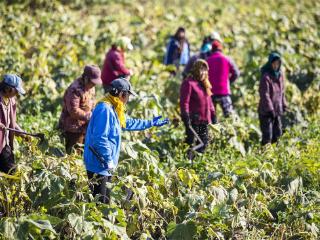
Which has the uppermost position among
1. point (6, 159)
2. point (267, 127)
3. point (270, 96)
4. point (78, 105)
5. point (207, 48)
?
point (207, 48)

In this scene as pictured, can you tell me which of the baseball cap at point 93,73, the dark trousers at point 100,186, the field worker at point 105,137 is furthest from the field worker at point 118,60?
the dark trousers at point 100,186

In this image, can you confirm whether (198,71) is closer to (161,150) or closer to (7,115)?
(161,150)

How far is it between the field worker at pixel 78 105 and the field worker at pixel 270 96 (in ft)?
8.17

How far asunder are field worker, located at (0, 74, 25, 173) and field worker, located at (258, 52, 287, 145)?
3.57 m

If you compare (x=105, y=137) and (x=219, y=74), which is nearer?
(x=105, y=137)

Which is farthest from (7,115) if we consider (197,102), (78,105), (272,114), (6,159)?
(272,114)

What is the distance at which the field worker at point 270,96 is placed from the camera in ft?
31.7

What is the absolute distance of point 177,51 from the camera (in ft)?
41.6

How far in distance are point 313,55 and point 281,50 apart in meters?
0.80

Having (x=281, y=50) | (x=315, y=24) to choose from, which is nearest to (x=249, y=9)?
(x=315, y=24)

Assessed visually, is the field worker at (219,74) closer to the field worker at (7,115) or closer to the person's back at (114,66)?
the person's back at (114,66)

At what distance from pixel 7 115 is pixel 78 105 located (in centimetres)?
106

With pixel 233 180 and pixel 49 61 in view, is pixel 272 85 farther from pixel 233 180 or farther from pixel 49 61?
pixel 49 61

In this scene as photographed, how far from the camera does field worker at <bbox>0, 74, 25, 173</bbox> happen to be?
7.11 m
